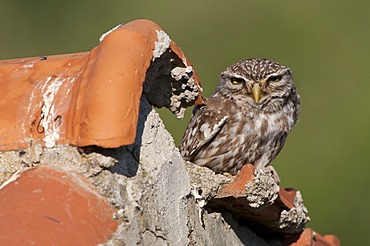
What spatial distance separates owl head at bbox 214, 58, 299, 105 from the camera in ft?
17.6

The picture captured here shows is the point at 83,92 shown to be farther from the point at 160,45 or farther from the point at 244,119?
the point at 244,119

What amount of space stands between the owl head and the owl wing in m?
0.30

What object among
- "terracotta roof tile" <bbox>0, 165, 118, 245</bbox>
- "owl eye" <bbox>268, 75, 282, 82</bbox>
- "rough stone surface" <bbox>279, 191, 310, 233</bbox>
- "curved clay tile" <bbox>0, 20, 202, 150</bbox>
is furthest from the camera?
"owl eye" <bbox>268, 75, 282, 82</bbox>

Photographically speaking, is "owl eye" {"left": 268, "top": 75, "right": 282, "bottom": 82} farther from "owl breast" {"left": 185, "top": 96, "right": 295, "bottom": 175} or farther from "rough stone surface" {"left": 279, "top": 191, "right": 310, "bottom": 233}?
"rough stone surface" {"left": 279, "top": 191, "right": 310, "bottom": 233}

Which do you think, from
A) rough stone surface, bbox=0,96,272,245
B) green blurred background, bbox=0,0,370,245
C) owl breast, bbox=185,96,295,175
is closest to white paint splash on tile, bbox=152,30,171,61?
rough stone surface, bbox=0,96,272,245

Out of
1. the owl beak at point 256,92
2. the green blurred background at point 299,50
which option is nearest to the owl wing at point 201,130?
the owl beak at point 256,92

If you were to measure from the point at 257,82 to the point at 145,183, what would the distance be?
2341mm

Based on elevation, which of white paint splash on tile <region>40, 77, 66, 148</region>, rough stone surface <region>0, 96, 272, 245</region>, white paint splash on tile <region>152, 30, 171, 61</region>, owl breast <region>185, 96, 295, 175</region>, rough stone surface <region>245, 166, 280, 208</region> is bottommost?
owl breast <region>185, 96, 295, 175</region>

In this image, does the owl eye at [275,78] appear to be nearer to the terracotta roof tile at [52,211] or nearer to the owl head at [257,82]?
the owl head at [257,82]

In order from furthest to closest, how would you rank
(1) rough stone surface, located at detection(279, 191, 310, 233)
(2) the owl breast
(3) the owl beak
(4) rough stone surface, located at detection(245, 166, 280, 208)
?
1. (3) the owl beak
2. (2) the owl breast
3. (1) rough stone surface, located at detection(279, 191, 310, 233)
4. (4) rough stone surface, located at detection(245, 166, 280, 208)

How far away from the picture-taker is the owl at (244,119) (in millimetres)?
5043

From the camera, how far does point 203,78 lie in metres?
8.52

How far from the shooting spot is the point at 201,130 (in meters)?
5.05

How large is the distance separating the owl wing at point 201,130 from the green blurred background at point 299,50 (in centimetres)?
318
